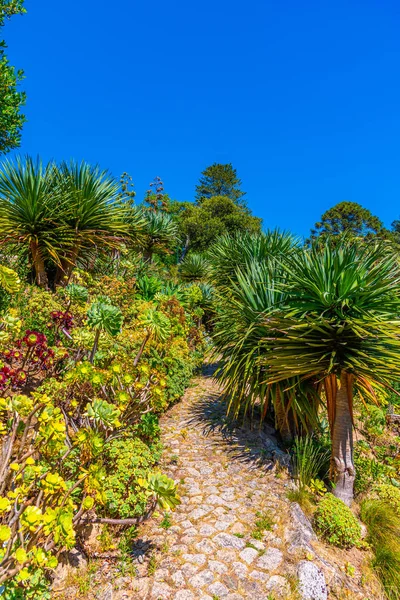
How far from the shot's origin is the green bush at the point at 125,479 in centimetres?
287

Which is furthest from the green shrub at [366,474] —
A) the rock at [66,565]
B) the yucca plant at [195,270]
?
the yucca plant at [195,270]

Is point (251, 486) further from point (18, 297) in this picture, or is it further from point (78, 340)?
point (18, 297)

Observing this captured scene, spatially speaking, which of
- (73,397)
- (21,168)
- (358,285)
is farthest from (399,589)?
(21,168)

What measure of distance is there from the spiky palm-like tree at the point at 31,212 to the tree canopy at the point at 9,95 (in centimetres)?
70

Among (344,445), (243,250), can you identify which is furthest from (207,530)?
(243,250)

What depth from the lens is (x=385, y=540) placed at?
3512mm

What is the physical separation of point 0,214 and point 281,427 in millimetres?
6501

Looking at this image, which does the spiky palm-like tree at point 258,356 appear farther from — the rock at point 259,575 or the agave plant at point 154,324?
the rock at point 259,575

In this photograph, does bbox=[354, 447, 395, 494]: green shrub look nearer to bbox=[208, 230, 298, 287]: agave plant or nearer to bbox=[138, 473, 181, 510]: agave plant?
bbox=[138, 473, 181, 510]: agave plant

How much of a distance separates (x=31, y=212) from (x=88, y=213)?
1107 mm

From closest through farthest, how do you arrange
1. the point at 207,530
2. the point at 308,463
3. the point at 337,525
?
the point at 207,530, the point at 337,525, the point at 308,463

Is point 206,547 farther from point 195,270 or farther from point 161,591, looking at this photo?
point 195,270

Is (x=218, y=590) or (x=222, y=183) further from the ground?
(x=222, y=183)

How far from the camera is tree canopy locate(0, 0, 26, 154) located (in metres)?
5.50
